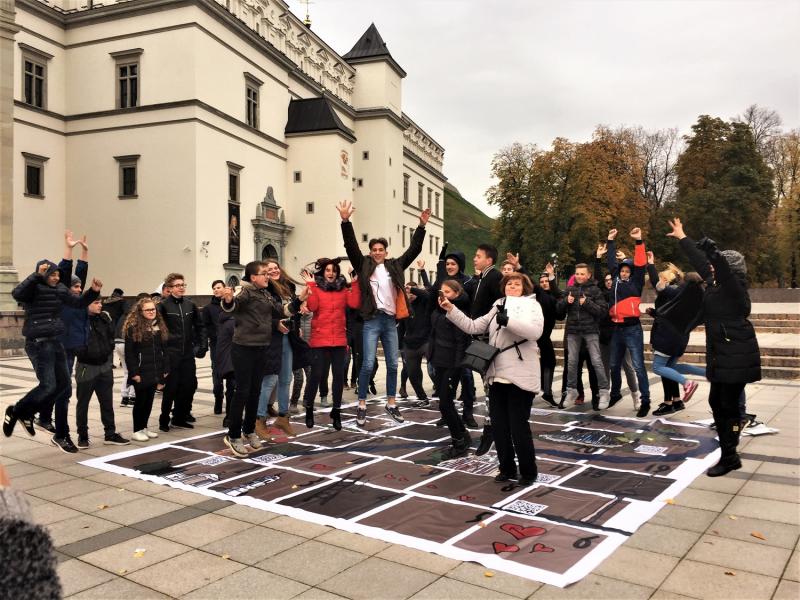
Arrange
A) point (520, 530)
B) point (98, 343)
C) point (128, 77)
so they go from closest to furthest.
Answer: point (520, 530) < point (98, 343) < point (128, 77)

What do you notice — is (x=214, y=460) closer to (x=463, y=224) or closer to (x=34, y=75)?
(x=34, y=75)

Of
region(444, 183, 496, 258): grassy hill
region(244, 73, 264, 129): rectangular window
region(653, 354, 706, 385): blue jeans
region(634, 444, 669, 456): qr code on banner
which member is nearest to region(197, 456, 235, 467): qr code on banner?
region(634, 444, 669, 456): qr code on banner

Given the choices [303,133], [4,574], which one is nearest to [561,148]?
[303,133]

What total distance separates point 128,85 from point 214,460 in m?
29.5

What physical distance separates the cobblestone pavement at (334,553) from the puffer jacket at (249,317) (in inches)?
65.8

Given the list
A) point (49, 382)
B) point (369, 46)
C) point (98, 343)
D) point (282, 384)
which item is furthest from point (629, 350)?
point (369, 46)

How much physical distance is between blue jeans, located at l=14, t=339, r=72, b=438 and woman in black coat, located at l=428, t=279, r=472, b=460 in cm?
398

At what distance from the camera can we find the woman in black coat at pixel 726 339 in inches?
221

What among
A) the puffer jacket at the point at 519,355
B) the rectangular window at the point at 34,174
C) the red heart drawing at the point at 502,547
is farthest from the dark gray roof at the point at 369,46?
the red heart drawing at the point at 502,547

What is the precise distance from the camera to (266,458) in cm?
649

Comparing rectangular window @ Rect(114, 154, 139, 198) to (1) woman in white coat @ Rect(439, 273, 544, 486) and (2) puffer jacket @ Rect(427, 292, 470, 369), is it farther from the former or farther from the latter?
(1) woman in white coat @ Rect(439, 273, 544, 486)

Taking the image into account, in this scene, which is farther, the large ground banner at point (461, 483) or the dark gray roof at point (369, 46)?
the dark gray roof at point (369, 46)

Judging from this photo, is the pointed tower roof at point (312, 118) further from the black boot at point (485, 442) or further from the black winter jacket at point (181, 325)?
the black boot at point (485, 442)

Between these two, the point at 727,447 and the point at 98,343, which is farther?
the point at 98,343
